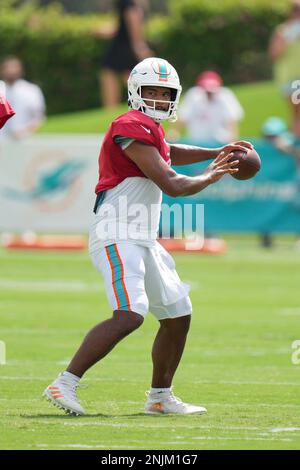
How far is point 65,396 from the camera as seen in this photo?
6984 millimetres

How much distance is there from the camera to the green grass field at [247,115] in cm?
2459

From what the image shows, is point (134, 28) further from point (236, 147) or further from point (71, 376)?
point (71, 376)

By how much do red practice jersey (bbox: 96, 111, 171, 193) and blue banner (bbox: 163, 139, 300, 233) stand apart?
1007cm

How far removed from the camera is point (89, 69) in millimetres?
30375

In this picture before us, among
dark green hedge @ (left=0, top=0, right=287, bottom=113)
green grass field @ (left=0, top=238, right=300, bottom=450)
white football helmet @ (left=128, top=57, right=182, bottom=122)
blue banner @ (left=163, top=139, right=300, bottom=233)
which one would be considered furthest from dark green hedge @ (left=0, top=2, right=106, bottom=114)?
white football helmet @ (left=128, top=57, right=182, bottom=122)

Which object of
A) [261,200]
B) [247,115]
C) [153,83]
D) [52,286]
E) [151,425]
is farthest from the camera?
[247,115]

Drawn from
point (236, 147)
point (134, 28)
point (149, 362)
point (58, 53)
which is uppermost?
point (236, 147)

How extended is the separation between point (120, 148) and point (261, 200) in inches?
410

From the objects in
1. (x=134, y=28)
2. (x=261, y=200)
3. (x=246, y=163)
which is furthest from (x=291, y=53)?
(x=246, y=163)

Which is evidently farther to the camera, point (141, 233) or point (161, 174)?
point (141, 233)

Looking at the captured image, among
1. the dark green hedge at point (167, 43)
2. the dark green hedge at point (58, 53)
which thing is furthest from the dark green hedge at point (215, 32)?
the dark green hedge at point (58, 53)

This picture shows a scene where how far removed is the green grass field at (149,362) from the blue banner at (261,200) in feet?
4.09

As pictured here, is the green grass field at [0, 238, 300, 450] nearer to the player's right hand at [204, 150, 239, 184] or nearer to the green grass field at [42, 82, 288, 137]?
the player's right hand at [204, 150, 239, 184]
